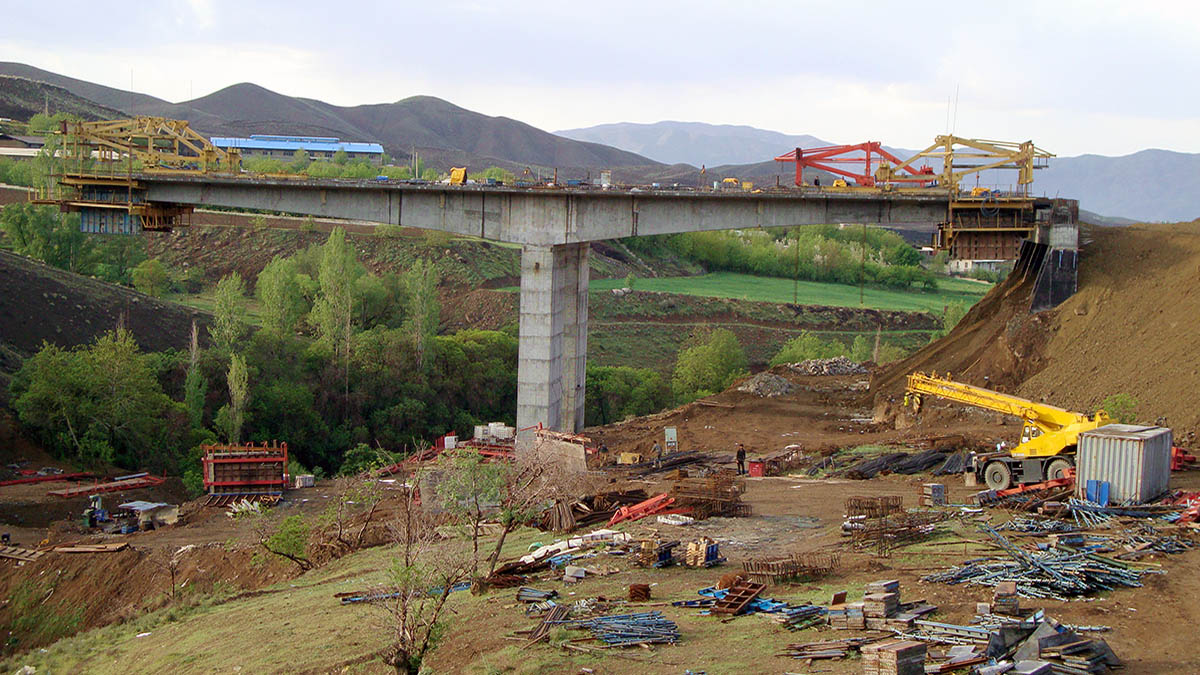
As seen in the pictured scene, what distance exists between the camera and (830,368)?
66500 mm

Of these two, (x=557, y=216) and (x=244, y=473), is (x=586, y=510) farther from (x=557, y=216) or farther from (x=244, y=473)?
(x=557, y=216)

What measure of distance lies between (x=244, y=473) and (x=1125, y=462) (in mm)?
31410

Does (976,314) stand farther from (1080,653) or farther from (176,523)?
(1080,653)

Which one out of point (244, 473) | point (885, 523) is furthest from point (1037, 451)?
point (244, 473)

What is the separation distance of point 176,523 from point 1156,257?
38748mm

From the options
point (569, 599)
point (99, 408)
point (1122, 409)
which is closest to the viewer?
point (569, 599)

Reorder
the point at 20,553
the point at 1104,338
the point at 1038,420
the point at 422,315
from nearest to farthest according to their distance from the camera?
the point at 1038,420, the point at 20,553, the point at 1104,338, the point at 422,315

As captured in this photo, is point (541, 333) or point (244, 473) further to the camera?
point (541, 333)

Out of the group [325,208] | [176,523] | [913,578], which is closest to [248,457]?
[176,523]

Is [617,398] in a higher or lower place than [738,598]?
lower

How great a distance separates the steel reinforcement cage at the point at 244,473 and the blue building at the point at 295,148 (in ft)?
414

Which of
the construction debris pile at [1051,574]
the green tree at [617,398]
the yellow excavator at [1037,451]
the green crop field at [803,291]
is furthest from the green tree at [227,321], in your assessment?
the construction debris pile at [1051,574]

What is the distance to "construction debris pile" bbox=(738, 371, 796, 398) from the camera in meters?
59.7

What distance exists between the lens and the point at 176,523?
42.6 m
